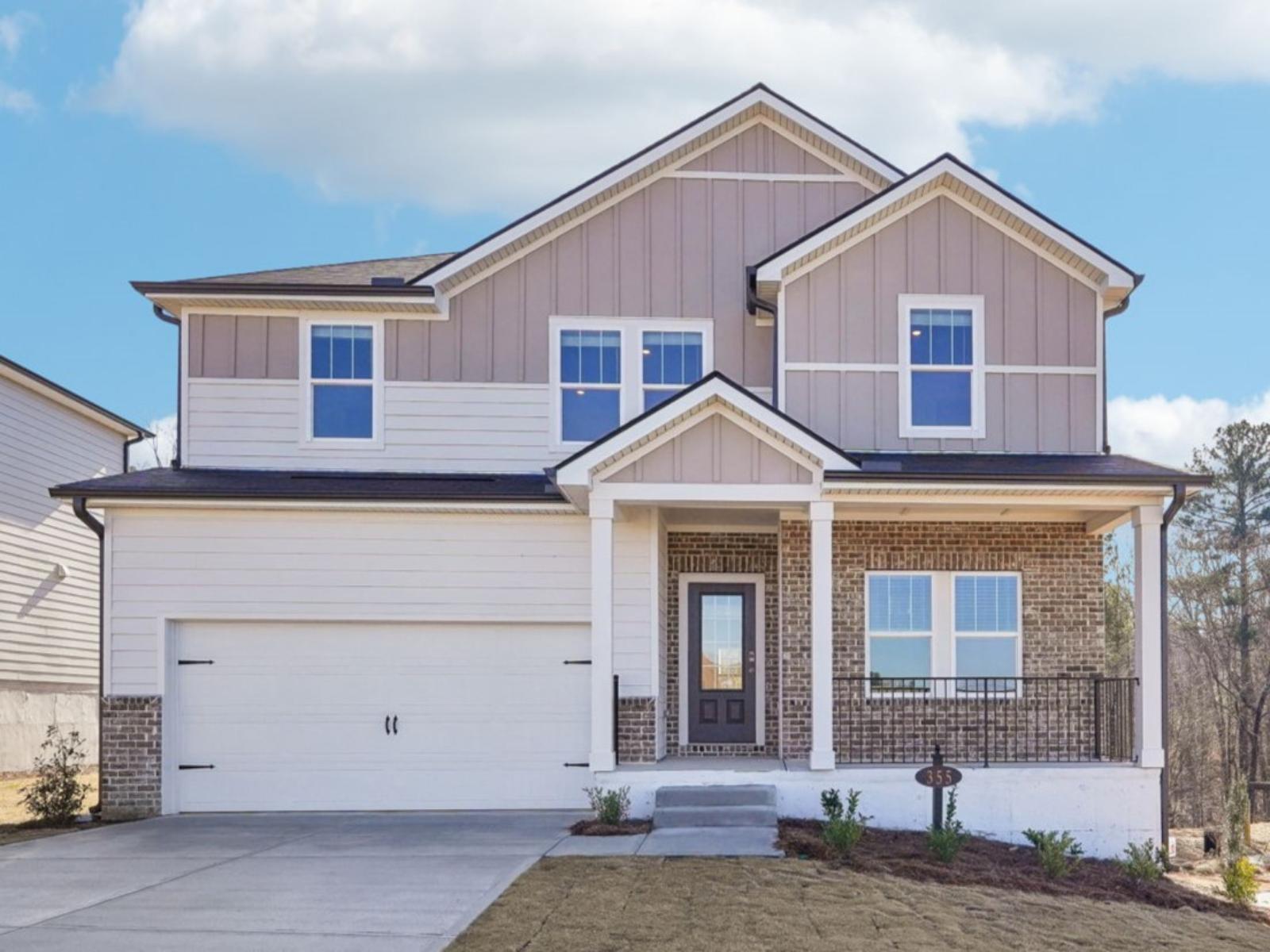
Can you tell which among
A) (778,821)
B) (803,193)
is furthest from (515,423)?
(778,821)

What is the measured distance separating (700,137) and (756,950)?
36.4 feet

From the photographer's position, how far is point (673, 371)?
16.9 meters

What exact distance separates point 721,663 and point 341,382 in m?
5.61

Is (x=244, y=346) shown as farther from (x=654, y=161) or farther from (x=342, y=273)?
(x=654, y=161)

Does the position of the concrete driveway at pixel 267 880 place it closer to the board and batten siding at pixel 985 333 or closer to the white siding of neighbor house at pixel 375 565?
the white siding of neighbor house at pixel 375 565

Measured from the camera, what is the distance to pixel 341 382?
16719mm

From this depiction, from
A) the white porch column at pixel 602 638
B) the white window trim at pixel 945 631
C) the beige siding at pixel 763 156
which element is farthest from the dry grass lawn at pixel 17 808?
the beige siding at pixel 763 156

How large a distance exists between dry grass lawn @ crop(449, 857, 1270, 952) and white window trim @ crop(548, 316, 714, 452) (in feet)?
21.4

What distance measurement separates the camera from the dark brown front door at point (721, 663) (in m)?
16.7

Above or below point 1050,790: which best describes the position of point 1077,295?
above

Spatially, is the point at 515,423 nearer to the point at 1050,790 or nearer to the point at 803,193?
the point at 803,193

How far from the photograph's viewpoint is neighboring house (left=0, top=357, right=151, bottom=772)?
69.9 feet

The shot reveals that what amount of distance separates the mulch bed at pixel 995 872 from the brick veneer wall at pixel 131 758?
683cm

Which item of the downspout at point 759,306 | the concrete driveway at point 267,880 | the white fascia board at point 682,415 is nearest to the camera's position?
the concrete driveway at point 267,880
